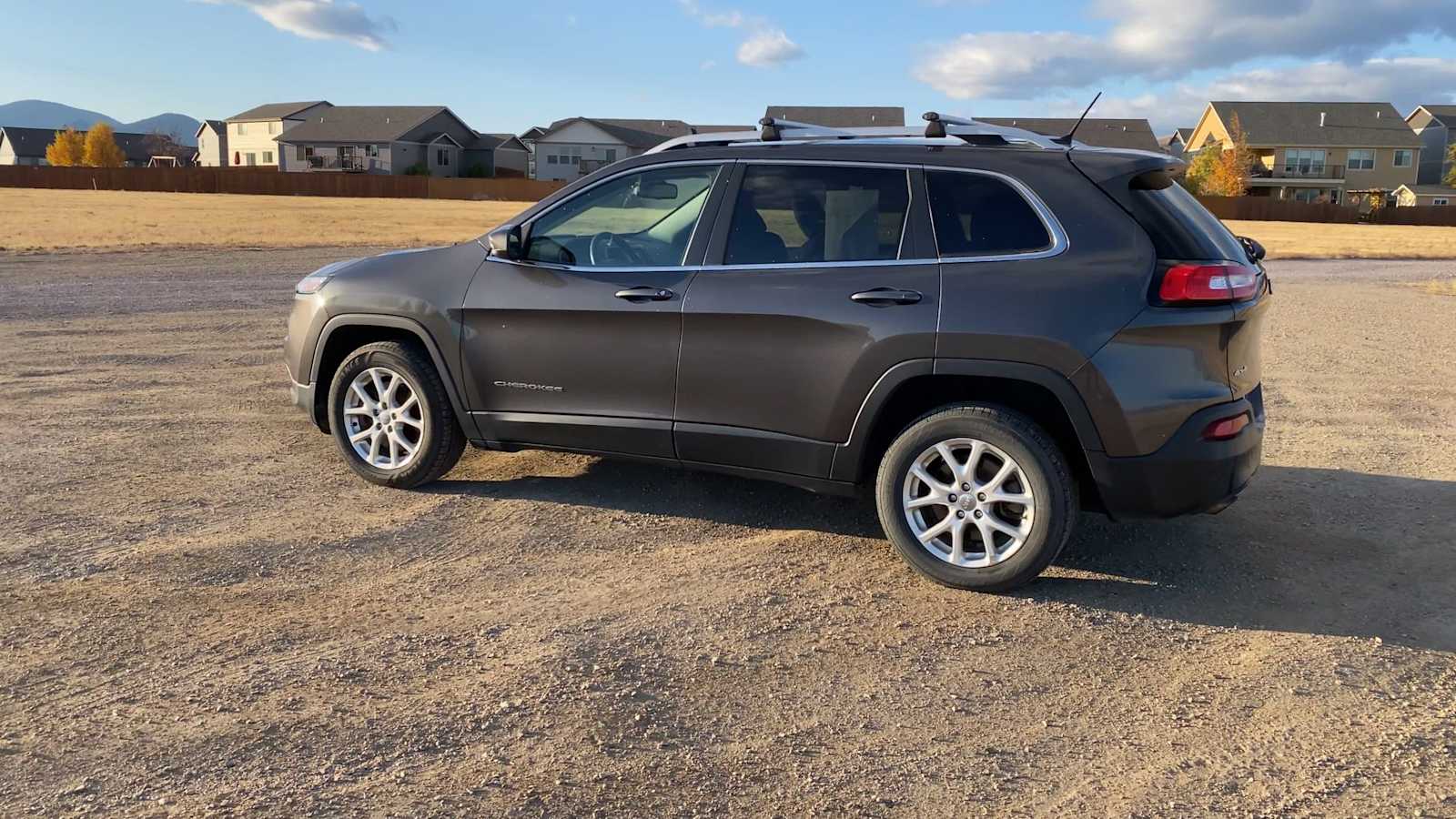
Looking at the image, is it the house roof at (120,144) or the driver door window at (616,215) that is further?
the house roof at (120,144)

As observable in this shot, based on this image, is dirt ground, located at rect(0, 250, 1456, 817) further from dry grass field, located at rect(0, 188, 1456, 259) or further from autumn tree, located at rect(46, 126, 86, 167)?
autumn tree, located at rect(46, 126, 86, 167)

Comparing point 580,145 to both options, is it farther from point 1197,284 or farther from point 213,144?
point 1197,284

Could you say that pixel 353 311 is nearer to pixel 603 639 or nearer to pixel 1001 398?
pixel 603 639

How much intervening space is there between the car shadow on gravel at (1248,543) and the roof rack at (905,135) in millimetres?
1823

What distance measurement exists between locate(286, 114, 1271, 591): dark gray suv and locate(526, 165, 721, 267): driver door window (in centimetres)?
1

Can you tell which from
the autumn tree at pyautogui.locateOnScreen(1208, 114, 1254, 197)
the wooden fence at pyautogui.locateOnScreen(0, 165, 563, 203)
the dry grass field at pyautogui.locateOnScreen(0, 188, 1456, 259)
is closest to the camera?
the dry grass field at pyautogui.locateOnScreen(0, 188, 1456, 259)

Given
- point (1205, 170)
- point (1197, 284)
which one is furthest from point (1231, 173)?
point (1197, 284)

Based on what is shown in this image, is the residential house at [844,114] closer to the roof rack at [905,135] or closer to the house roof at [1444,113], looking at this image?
the house roof at [1444,113]

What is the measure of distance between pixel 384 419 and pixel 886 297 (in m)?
2.78

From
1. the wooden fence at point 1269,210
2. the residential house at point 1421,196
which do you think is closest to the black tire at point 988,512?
the wooden fence at point 1269,210

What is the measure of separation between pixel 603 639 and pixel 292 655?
3.51ft

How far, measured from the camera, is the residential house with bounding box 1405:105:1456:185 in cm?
8962

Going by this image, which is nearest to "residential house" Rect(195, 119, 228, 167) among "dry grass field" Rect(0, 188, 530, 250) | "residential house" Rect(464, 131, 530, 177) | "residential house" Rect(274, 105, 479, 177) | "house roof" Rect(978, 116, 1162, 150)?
"residential house" Rect(274, 105, 479, 177)

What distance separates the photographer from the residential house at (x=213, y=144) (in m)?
110
